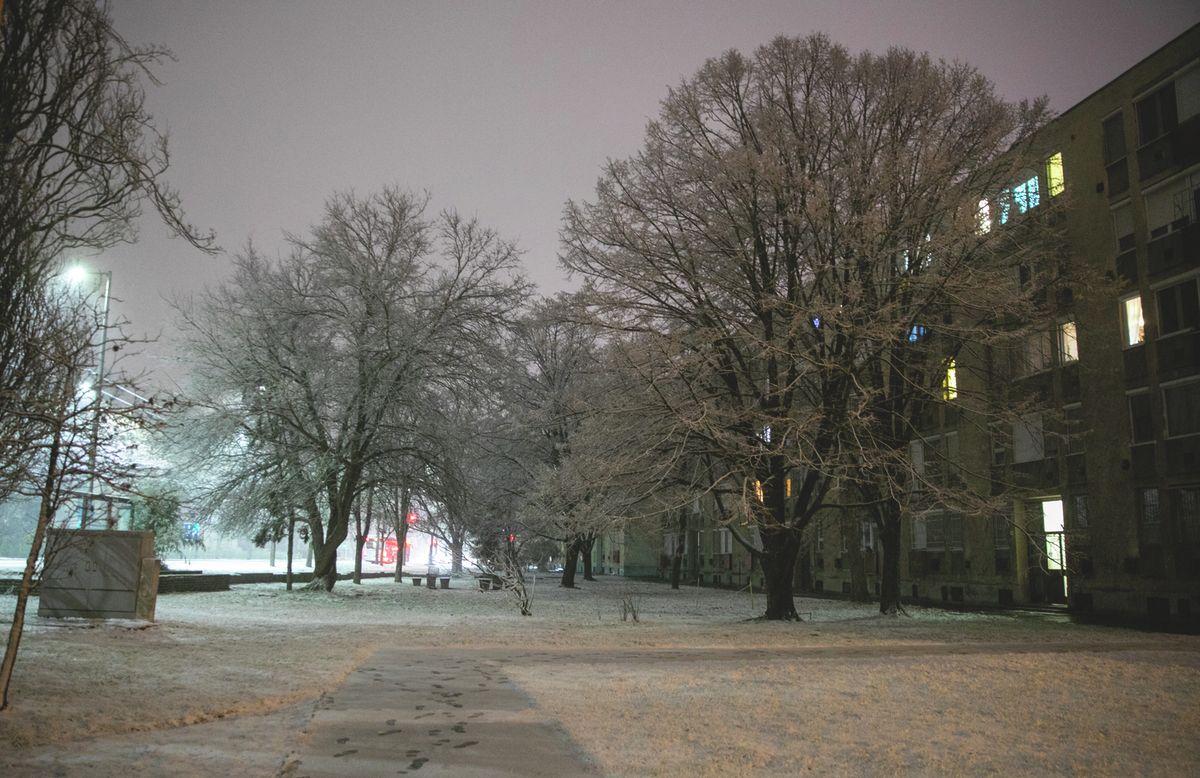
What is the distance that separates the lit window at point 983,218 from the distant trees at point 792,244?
37cm

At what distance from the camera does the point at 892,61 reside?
67.5 feet

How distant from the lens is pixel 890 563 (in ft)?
81.9

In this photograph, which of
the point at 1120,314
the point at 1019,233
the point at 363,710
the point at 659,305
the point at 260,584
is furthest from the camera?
the point at 260,584

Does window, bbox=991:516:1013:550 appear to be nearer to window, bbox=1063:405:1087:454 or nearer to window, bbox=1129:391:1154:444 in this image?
window, bbox=1063:405:1087:454

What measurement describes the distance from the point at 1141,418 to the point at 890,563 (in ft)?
29.4

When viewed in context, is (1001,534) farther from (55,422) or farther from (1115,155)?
(55,422)

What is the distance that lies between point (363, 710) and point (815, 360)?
12.3 meters

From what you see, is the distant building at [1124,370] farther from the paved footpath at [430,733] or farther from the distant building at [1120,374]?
the paved footpath at [430,733]

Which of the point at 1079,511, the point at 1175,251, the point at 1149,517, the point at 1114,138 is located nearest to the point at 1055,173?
the point at 1114,138

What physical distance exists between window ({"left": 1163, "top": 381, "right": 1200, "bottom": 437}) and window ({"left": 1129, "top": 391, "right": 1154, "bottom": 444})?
0.54m

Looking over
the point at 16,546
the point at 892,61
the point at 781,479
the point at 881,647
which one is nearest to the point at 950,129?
the point at 892,61

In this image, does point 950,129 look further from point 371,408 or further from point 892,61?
point 371,408

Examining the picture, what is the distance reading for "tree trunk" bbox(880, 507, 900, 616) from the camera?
24.3m

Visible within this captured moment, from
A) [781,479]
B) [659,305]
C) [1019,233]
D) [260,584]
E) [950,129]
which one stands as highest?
[950,129]
